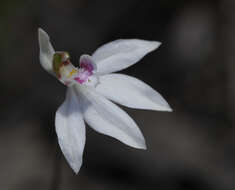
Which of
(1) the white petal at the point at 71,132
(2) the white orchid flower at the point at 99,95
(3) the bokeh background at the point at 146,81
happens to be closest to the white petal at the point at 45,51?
(2) the white orchid flower at the point at 99,95

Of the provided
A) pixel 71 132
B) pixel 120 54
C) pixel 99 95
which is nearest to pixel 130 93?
pixel 99 95

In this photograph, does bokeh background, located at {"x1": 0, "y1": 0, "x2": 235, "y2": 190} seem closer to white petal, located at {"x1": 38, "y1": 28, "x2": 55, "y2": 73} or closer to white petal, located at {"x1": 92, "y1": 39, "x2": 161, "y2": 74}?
white petal, located at {"x1": 92, "y1": 39, "x2": 161, "y2": 74}

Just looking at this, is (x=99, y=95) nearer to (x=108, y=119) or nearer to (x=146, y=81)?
(x=108, y=119)

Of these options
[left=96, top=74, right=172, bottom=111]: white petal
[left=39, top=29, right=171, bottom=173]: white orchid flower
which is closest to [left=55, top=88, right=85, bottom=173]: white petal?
[left=39, top=29, right=171, bottom=173]: white orchid flower

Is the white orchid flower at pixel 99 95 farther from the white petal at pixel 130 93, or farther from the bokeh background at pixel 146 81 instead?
the bokeh background at pixel 146 81

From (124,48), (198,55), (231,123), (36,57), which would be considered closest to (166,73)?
(198,55)

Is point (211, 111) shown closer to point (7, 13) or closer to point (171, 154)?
point (171, 154)

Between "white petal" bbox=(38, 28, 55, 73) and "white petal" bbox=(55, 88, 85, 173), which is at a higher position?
"white petal" bbox=(38, 28, 55, 73)
